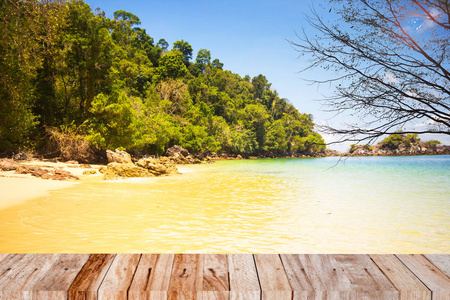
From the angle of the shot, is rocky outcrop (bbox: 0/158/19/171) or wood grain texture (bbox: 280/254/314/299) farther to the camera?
rocky outcrop (bbox: 0/158/19/171)

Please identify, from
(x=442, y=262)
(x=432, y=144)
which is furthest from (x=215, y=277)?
(x=432, y=144)

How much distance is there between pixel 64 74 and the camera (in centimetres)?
2233

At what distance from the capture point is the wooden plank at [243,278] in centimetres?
130

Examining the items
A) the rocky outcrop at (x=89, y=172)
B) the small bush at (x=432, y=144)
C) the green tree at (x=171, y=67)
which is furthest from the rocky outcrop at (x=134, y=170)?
the small bush at (x=432, y=144)

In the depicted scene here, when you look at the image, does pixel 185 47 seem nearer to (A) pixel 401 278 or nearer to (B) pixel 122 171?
(B) pixel 122 171

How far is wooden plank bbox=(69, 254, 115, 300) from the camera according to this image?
130cm

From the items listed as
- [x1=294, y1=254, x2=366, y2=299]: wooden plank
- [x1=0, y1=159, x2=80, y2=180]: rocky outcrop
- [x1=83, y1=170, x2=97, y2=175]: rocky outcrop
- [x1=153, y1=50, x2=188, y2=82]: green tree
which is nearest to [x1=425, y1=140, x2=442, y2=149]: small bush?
[x1=153, y1=50, x2=188, y2=82]: green tree

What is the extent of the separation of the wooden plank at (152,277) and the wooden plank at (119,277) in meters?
0.02

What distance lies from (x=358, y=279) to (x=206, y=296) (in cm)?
65

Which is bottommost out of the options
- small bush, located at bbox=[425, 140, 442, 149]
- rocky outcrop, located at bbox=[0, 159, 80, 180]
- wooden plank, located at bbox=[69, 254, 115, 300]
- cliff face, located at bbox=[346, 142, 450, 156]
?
rocky outcrop, located at bbox=[0, 159, 80, 180]

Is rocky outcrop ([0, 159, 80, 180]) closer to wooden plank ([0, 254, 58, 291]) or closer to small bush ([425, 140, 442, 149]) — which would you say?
wooden plank ([0, 254, 58, 291])

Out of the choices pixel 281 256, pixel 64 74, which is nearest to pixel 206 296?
pixel 281 256

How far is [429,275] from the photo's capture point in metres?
1.44

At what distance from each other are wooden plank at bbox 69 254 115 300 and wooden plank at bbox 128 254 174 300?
0.46 ft
